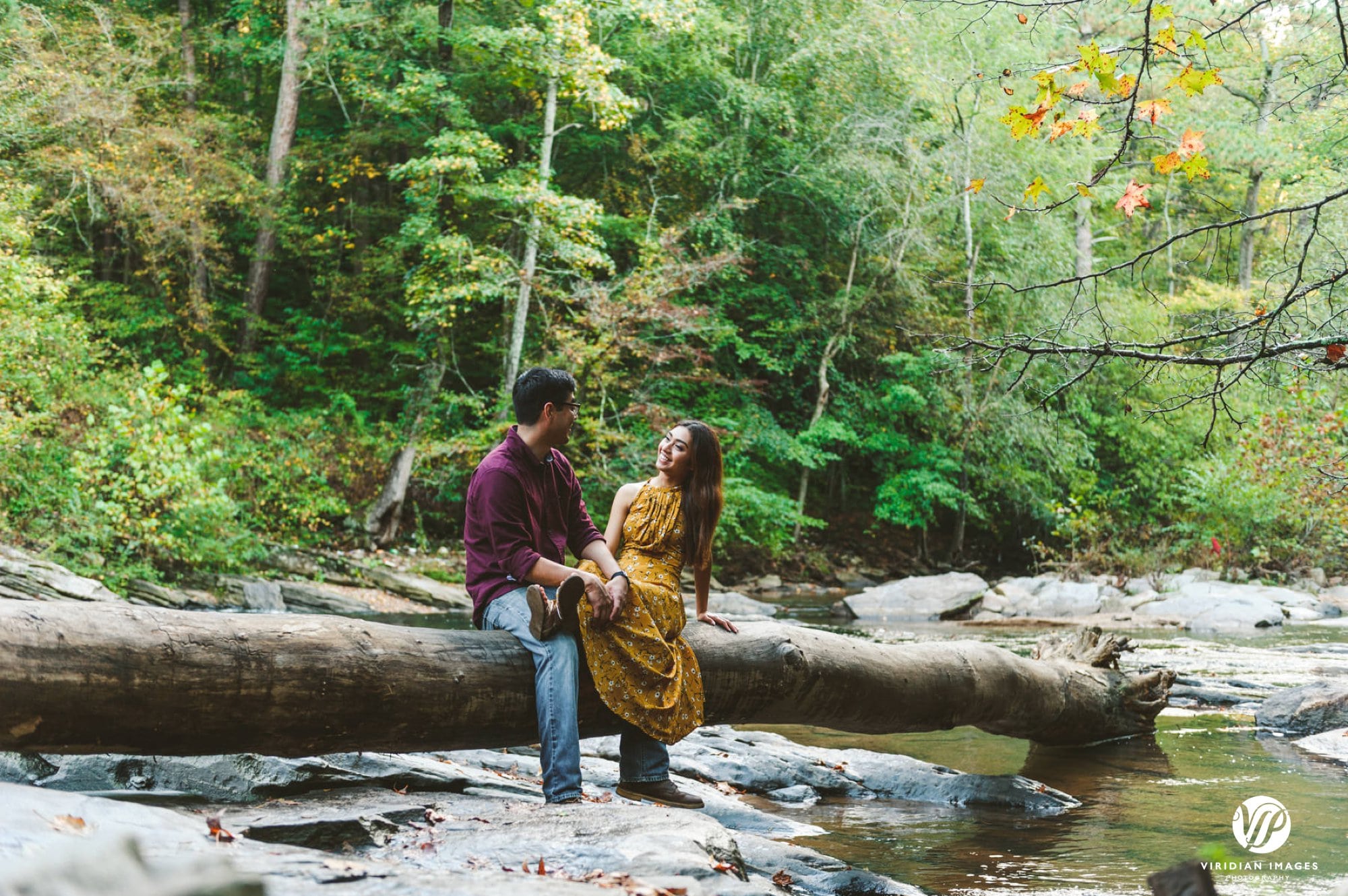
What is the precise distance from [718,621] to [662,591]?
0.62 m

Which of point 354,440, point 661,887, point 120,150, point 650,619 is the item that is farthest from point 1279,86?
point 120,150

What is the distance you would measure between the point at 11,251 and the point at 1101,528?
830 inches

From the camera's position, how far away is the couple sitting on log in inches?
169

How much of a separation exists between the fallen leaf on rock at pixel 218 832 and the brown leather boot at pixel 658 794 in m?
1.77

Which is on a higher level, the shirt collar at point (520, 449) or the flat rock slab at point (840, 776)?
the shirt collar at point (520, 449)

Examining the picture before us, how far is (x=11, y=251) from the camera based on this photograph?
556 inches

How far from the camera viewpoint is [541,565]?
4398 mm

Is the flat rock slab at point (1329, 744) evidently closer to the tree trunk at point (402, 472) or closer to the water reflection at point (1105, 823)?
the water reflection at point (1105, 823)

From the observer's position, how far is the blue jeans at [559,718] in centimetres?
420

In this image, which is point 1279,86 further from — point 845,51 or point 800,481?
point 800,481

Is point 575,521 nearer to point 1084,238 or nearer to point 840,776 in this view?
point 840,776

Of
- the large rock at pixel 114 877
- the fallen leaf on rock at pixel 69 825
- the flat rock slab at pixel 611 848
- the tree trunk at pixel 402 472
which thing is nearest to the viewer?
the large rock at pixel 114 877

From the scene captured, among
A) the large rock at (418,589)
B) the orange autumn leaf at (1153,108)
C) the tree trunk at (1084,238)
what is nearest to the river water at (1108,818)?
the orange autumn leaf at (1153,108)

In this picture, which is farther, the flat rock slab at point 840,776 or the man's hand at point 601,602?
the flat rock slab at point 840,776
